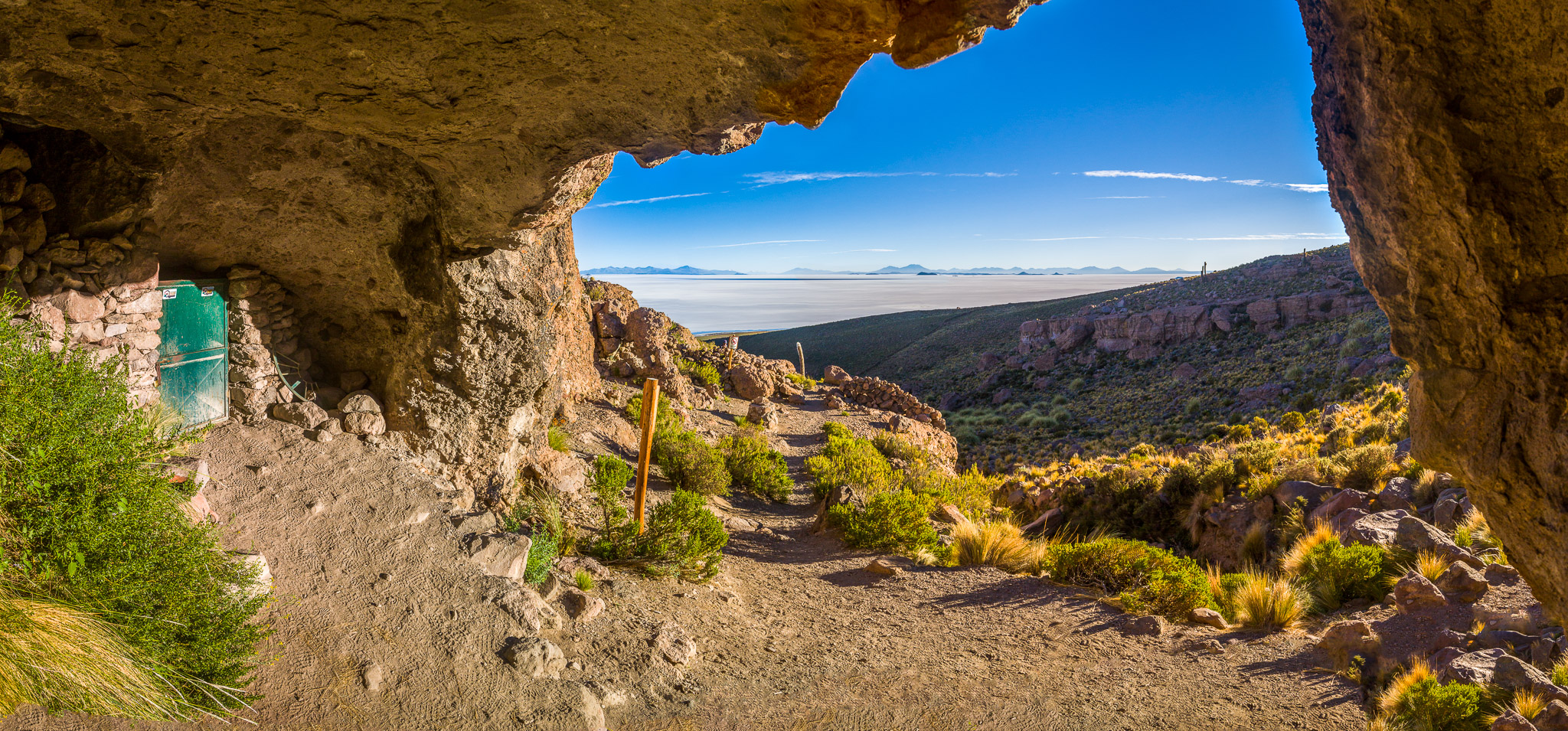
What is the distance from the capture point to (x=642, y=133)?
5.26 meters

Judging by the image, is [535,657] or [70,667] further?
[535,657]

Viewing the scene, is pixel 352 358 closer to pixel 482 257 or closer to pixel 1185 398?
pixel 482 257

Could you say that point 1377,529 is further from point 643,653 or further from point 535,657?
point 535,657

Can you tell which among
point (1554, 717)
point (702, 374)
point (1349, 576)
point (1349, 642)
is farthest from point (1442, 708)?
point (702, 374)

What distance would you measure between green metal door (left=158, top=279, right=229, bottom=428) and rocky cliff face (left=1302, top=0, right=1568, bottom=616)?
856 centimetres

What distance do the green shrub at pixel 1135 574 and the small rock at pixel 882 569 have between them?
1817mm

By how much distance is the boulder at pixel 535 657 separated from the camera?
16.9 feet

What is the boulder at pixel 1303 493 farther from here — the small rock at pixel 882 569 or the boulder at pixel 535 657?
the boulder at pixel 535 657

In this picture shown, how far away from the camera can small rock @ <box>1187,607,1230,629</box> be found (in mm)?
7414

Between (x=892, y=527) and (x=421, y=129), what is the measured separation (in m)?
7.15

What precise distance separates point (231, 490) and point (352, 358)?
239 cm

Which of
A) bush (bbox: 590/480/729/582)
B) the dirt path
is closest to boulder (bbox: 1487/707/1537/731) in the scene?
the dirt path

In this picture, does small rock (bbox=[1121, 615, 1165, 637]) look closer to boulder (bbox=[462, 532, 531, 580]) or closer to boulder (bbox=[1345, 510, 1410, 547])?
boulder (bbox=[1345, 510, 1410, 547])

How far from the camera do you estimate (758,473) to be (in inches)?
487
